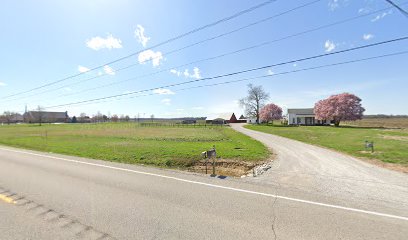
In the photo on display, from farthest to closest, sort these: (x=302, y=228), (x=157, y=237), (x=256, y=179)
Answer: (x=256, y=179)
(x=302, y=228)
(x=157, y=237)

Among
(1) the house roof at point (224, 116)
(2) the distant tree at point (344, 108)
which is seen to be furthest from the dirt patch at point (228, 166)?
(1) the house roof at point (224, 116)

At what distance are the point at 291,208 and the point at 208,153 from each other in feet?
17.8

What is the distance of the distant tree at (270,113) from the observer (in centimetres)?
8781

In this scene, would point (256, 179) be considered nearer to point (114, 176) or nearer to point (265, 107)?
point (114, 176)

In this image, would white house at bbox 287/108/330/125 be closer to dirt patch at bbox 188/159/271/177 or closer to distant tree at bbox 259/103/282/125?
distant tree at bbox 259/103/282/125

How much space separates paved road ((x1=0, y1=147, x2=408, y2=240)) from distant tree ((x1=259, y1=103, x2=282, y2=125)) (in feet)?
268

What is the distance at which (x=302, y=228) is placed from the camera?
498 cm

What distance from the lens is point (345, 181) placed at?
899cm

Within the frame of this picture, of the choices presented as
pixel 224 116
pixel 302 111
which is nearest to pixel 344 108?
pixel 302 111

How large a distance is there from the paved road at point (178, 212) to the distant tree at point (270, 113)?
268 feet

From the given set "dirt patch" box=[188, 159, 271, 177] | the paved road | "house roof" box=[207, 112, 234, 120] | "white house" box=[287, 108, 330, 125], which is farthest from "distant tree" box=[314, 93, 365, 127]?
the paved road

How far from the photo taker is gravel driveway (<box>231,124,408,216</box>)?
22.0 ft

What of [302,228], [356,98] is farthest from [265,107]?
[302,228]

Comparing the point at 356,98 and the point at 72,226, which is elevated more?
the point at 356,98
